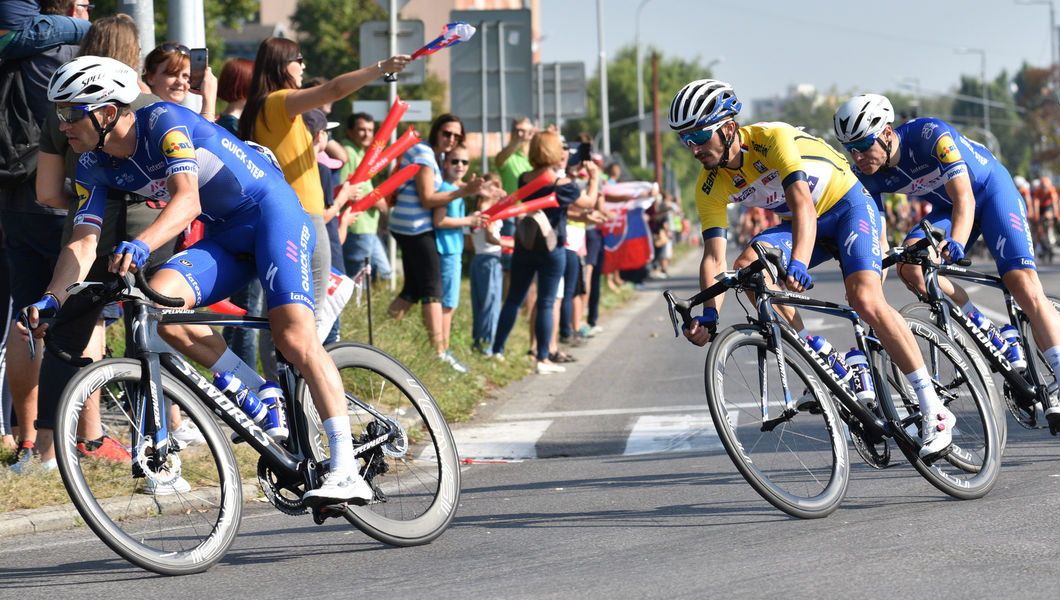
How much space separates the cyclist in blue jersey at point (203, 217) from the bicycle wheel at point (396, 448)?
17 cm

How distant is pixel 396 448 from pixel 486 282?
6640mm

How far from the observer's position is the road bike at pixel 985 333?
6.61m

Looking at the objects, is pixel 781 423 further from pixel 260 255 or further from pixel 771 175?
pixel 260 255

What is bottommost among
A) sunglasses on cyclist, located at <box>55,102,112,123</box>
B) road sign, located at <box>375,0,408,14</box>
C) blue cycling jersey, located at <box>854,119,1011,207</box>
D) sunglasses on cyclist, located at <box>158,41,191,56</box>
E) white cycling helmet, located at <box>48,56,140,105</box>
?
blue cycling jersey, located at <box>854,119,1011,207</box>

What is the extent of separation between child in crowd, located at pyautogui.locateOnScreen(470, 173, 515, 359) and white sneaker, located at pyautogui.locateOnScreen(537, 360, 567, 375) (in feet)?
1.11

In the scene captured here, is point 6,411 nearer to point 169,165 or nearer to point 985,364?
point 169,165

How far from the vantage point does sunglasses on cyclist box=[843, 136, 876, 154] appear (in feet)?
22.6

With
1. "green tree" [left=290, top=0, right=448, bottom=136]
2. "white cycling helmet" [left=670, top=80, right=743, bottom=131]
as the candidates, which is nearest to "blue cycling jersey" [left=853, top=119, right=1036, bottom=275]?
"white cycling helmet" [left=670, top=80, right=743, bottom=131]

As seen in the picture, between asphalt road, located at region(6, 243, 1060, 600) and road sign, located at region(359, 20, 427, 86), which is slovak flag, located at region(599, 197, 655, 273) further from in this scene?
asphalt road, located at region(6, 243, 1060, 600)

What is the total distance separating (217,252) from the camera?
5207 mm

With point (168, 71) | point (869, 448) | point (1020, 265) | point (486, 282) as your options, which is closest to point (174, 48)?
point (168, 71)

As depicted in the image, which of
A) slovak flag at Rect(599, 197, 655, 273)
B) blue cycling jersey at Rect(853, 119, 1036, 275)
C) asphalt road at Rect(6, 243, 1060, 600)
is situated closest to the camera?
asphalt road at Rect(6, 243, 1060, 600)

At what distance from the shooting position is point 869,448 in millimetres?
5902

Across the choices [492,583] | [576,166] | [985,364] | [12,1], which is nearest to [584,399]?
[576,166]
